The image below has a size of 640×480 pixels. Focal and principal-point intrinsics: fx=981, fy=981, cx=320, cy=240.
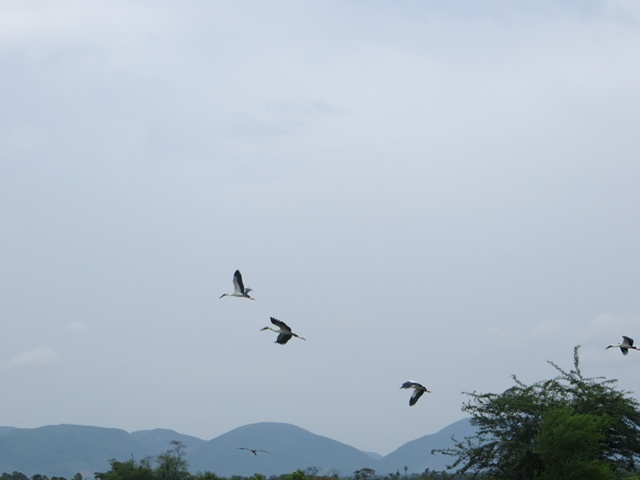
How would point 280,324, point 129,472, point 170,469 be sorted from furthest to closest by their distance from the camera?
point 170,469, point 129,472, point 280,324

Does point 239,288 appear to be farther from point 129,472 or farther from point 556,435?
point 129,472

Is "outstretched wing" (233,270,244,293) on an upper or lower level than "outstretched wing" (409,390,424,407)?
upper

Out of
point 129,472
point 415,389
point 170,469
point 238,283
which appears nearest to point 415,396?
point 415,389

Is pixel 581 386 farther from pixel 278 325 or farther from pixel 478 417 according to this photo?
pixel 278 325

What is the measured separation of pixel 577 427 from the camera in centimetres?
3919

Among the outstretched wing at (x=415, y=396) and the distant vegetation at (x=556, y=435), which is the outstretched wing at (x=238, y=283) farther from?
the distant vegetation at (x=556, y=435)

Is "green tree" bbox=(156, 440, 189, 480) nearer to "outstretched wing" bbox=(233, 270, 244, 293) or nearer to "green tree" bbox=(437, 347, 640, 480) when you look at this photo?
"green tree" bbox=(437, 347, 640, 480)

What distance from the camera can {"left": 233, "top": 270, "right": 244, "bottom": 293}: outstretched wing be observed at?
106ft

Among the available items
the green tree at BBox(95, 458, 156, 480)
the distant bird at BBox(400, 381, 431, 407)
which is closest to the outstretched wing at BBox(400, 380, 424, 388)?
the distant bird at BBox(400, 381, 431, 407)

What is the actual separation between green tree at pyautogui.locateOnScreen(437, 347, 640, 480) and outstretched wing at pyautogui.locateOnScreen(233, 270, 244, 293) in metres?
14.9

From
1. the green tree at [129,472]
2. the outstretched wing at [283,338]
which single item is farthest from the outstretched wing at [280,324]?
the green tree at [129,472]

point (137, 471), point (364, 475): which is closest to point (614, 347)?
point (137, 471)

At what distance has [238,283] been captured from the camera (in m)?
32.4

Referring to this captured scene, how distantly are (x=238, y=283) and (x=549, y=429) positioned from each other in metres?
15.6
